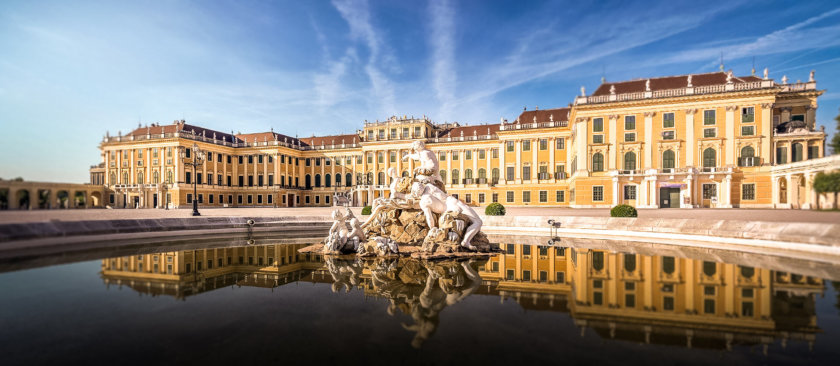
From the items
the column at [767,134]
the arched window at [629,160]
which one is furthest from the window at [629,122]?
the column at [767,134]

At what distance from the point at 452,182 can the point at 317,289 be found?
47.3 meters

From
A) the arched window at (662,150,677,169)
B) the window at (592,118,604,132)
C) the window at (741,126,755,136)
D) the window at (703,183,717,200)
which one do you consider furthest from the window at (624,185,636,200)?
the window at (741,126,755,136)

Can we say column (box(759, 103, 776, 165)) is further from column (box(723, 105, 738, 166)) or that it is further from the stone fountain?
the stone fountain

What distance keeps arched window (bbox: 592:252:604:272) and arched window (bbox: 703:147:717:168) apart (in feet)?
109

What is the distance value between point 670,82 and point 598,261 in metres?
38.4

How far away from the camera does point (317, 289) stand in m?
5.64

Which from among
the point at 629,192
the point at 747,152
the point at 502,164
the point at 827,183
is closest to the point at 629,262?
the point at 827,183

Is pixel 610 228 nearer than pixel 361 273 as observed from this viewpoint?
No

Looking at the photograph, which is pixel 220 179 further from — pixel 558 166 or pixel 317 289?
pixel 317 289

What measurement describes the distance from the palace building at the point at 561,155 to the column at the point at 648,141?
3.3 inches

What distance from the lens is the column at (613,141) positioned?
34.7 m

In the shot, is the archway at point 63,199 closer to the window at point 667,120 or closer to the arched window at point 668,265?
the arched window at point 668,265

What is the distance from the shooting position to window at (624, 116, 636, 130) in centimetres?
3441

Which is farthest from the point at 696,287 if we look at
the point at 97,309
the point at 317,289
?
the point at 97,309
